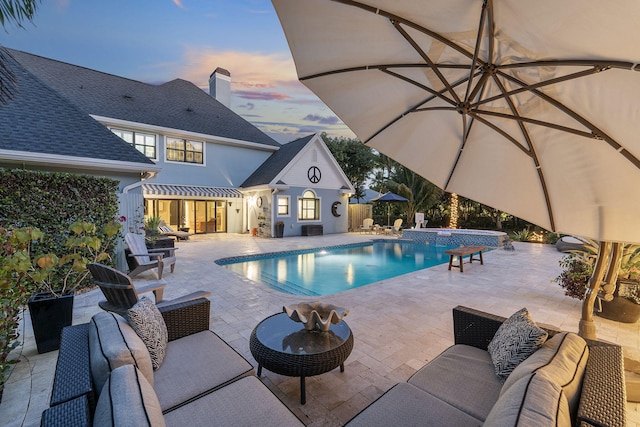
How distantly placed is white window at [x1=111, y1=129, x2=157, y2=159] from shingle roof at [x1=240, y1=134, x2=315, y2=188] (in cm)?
577

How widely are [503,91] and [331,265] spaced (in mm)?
9554

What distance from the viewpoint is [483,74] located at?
2.53 meters

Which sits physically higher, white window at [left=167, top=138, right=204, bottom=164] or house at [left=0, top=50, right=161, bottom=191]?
→ white window at [left=167, top=138, right=204, bottom=164]

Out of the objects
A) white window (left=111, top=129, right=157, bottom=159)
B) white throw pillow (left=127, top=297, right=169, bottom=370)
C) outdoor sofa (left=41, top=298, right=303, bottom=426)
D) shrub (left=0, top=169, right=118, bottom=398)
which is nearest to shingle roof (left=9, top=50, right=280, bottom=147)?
white window (left=111, top=129, right=157, bottom=159)

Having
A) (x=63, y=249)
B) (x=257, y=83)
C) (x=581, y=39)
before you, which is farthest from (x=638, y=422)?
(x=257, y=83)

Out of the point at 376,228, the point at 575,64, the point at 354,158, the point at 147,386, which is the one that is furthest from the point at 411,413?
the point at 354,158

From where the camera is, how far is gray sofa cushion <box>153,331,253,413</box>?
7.23 ft

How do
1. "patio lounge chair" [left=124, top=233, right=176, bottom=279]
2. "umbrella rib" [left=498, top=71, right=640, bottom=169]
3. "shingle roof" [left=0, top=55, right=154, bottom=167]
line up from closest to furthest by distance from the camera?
1. "umbrella rib" [left=498, top=71, right=640, bottom=169]
2. "patio lounge chair" [left=124, top=233, right=176, bottom=279]
3. "shingle roof" [left=0, top=55, right=154, bottom=167]

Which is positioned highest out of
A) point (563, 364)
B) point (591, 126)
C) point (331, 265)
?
point (591, 126)

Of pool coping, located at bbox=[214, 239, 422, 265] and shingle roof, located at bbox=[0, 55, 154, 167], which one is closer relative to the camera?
shingle roof, located at bbox=[0, 55, 154, 167]

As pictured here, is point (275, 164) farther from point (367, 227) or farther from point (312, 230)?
point (367, 227)

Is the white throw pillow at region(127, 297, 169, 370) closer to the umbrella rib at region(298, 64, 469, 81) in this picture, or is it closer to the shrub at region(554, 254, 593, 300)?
the umbrella rib at region(298, 64, 469, 81)

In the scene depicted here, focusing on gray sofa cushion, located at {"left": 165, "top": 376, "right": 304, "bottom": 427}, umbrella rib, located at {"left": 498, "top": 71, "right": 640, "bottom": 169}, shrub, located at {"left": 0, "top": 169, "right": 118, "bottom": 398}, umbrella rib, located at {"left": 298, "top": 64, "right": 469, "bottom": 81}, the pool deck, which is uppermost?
umbrella rib, located at {"left": 298, "top": 64, "right": 469, "bottom": 81}

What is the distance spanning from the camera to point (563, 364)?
1.81 m
